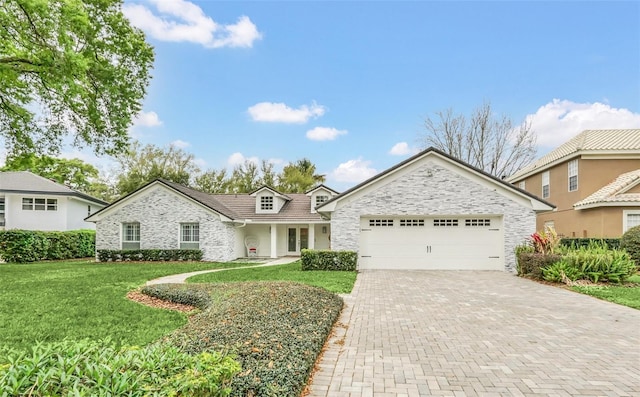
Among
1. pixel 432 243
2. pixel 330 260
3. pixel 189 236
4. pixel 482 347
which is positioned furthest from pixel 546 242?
pixel 189 236

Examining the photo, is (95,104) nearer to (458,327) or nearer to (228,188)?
(458,327)

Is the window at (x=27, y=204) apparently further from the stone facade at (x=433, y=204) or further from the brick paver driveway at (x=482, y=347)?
the brick paver driveway at (x=482, y=347)

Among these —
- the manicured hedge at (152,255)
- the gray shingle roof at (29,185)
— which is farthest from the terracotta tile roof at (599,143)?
the gray shingle roof at (29,185)

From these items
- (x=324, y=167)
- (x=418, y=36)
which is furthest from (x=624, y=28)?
(x=324, y=167)

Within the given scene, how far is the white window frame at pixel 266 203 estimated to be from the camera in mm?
23891

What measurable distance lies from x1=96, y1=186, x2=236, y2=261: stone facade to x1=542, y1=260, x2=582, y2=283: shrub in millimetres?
15468

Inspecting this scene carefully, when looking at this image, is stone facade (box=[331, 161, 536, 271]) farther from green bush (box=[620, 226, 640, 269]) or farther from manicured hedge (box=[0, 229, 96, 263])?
manicured hedge (box=[0, 229, 96, 263])

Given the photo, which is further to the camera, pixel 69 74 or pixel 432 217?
pixel 432 217

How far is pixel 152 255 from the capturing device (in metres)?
19.8

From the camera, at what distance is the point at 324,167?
46750 millimetres

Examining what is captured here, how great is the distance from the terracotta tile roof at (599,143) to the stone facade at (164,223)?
2037cm

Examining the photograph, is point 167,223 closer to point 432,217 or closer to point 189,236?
point 189,236

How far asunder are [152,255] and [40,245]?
22.4 feet

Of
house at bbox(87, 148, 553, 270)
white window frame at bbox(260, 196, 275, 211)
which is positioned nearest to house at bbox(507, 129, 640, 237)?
house at bbox(87, 148, 553, 270)
